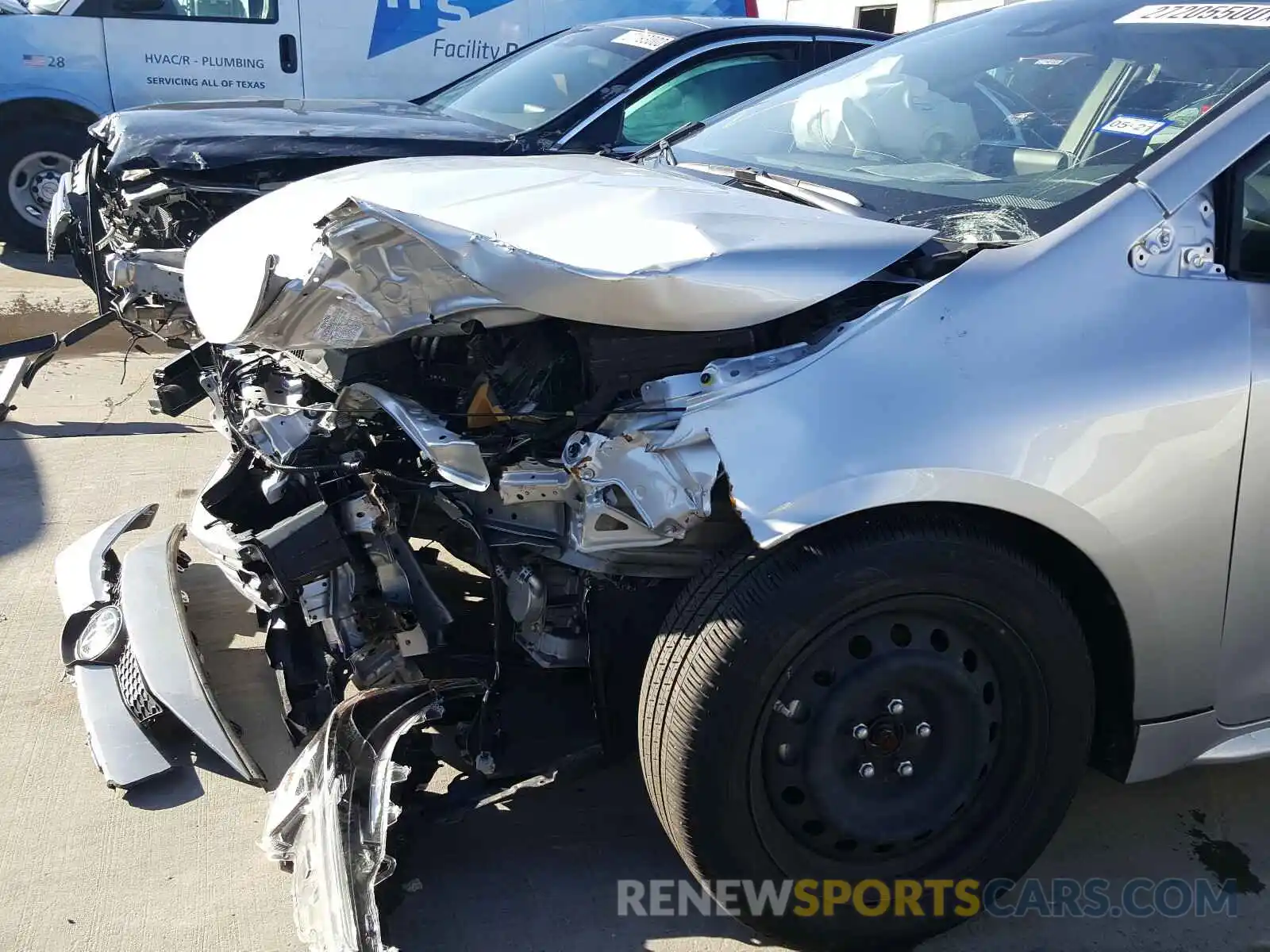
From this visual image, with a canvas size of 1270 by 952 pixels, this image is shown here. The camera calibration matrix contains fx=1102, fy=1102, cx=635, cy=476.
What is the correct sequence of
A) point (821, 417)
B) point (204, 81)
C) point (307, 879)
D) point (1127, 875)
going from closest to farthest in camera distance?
point (821, 417)
point (307, 879)
point (1127, 875)
point (204, 81)

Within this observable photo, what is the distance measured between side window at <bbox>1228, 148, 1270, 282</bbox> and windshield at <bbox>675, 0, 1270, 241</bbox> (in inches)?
7.6

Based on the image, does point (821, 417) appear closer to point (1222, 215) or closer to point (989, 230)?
point (989, 230)

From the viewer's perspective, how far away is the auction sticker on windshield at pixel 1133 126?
2422 millimetres

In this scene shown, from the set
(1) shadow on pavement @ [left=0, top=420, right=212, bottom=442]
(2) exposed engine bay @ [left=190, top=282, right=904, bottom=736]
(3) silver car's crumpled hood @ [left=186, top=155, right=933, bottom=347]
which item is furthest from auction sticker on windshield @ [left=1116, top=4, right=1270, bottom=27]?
(1) shadow on pavement @ [left=0, top=420, right=212, bottom=442]

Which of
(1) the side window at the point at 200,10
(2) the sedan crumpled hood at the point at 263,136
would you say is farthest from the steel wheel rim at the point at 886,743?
(1) the side window at the point at 200,10

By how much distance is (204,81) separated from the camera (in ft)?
27.0

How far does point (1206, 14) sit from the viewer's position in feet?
8.84

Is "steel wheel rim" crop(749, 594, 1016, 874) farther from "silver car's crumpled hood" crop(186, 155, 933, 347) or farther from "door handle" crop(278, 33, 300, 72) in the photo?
"door handle" crop(278, 33, 300, 72)

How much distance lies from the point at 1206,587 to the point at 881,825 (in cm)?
79

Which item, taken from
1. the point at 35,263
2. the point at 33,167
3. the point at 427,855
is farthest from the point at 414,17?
the point at 427,855

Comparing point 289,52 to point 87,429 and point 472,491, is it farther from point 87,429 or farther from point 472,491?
point 472,491

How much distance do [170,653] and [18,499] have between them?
212cm

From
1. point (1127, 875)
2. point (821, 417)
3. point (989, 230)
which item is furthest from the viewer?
point (1127, 875)

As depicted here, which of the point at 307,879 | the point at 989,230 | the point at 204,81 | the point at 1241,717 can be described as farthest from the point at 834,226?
the point at 204,81
